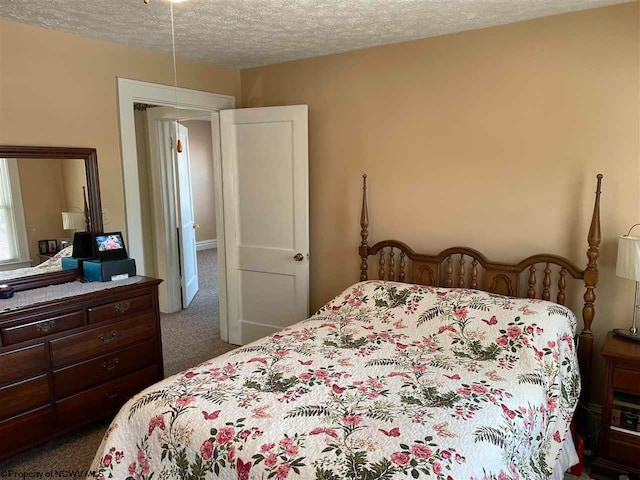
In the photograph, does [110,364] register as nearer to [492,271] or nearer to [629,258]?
[492,271]

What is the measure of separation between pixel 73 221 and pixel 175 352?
1.53 meters

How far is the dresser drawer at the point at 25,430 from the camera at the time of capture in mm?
2270

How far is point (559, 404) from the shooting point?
2.09 m

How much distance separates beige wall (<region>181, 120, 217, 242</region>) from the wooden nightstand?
695cm

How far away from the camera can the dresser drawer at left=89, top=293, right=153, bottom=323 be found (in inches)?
103

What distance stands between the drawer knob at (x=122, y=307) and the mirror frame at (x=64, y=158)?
0.39m

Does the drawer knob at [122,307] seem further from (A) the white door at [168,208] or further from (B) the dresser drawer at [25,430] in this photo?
(A) the white door at [168,208]

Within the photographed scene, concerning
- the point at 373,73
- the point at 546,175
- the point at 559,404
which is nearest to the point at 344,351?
the point at 559,404

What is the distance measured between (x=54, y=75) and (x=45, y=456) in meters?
2.16

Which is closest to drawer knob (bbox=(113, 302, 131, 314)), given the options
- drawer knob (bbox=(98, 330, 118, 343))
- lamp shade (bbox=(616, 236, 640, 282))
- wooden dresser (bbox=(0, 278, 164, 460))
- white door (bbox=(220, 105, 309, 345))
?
wooden dresser (bbox=(0, 278, 164, 460))

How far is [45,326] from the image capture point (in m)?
2.39

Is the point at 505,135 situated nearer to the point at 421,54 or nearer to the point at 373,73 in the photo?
the point at 421,54

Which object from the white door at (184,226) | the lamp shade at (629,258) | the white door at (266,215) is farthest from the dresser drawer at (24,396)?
the lamp shade at (629,258)

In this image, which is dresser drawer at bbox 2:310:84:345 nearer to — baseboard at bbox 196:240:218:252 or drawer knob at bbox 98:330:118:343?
drawer knob at bbox 98:330:118:343
